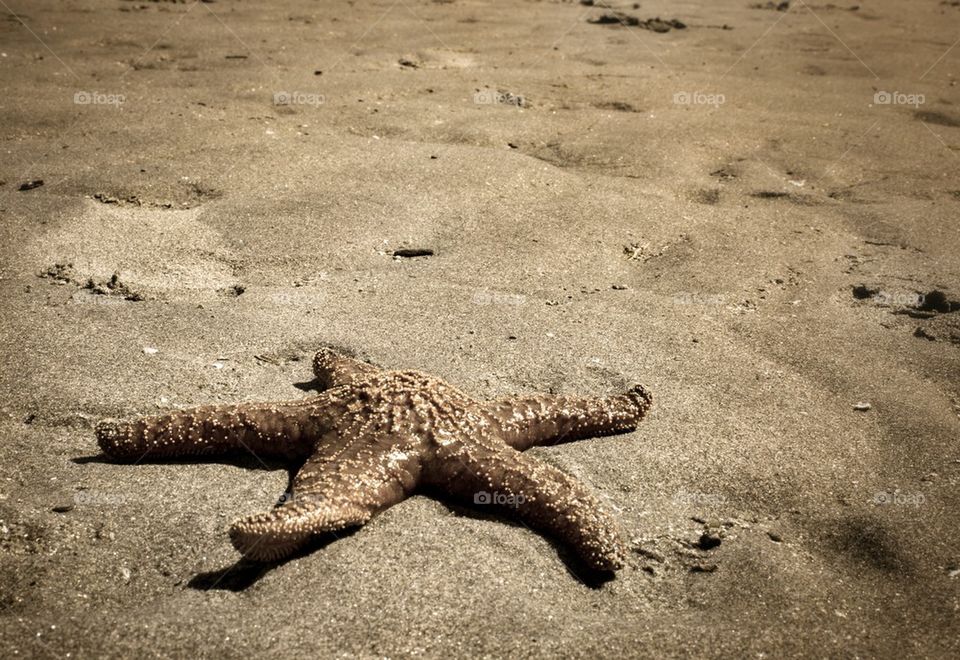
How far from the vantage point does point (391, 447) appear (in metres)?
3.30

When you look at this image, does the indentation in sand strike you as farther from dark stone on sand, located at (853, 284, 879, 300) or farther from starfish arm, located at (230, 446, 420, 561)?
dark stone on sand, located at (853, 284, 879, 300)

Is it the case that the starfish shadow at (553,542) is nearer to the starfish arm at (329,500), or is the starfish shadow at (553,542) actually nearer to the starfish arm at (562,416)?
the starfish arm at (329,500)

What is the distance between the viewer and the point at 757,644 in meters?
2.91

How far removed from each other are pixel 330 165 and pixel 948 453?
16.5ft

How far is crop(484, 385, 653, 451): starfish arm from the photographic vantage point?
144 inches

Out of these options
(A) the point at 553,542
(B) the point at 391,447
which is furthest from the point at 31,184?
(A) the point at 553,542

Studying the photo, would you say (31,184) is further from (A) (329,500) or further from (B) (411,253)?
(A) (329,500)

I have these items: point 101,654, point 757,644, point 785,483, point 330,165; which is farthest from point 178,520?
point 330,165

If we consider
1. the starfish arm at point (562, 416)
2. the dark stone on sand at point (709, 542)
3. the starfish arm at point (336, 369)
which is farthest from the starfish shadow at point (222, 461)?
the dark stone on sand at point (709, 542)

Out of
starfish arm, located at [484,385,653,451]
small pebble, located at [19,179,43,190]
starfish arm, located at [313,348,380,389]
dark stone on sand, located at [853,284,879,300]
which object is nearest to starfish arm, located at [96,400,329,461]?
starfish arm, located at [313,348,380,389]

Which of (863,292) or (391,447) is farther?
(863,292)

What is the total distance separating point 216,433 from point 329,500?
777mm

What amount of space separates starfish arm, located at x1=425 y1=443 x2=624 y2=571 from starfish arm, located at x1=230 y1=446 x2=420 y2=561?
7.5 inches

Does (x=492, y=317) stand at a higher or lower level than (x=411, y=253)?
lower
